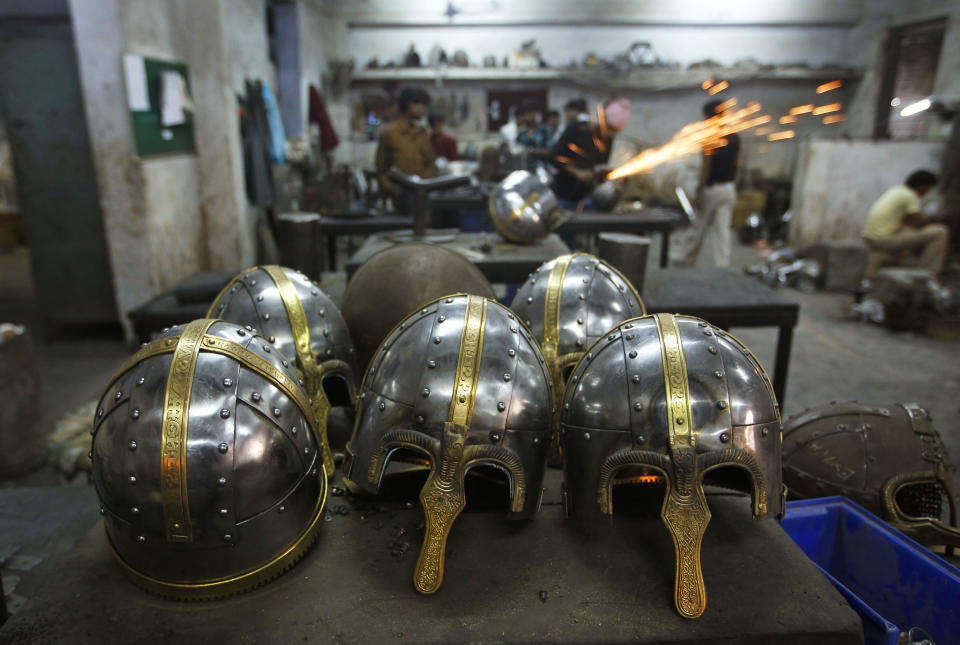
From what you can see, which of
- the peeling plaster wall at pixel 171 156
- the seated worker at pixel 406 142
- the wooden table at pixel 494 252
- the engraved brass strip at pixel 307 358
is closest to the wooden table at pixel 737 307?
the wooden table at pixel 494 252

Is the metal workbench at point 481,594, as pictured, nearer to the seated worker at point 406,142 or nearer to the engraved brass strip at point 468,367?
the engraved brass strip at point 468,367

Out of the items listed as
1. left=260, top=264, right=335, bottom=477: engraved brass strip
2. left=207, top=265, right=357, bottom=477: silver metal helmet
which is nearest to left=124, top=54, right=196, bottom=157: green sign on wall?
left=207, top=265, right=357, bottom=477: silver metal helmet

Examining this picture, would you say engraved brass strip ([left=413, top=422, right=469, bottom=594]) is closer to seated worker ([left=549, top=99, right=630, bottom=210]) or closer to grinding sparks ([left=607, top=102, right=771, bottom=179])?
seated worker ([left=549, top=99, right=630, bottom=210])

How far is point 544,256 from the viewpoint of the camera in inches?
165

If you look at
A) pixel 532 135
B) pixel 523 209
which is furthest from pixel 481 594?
pixel 532 135

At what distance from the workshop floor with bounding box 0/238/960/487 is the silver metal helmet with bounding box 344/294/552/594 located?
228cm

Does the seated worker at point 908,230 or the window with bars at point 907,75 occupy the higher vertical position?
the window with bars at point 907,75

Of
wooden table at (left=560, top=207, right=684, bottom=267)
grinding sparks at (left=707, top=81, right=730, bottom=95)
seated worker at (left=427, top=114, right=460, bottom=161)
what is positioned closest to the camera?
wooden table at (left=560, top=207, right=684, bottom=267)

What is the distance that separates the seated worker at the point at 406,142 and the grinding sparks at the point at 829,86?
1000cm

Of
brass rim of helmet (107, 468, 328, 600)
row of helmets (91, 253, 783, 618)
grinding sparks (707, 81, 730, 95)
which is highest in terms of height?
grinding sparks (707, 81, 730, 95)

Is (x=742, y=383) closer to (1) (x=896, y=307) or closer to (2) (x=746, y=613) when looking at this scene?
(2) (x=746, y=613)

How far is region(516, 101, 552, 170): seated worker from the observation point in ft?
29.0

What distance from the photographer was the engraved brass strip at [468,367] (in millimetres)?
1657

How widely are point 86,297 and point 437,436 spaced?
5752 millimetres
